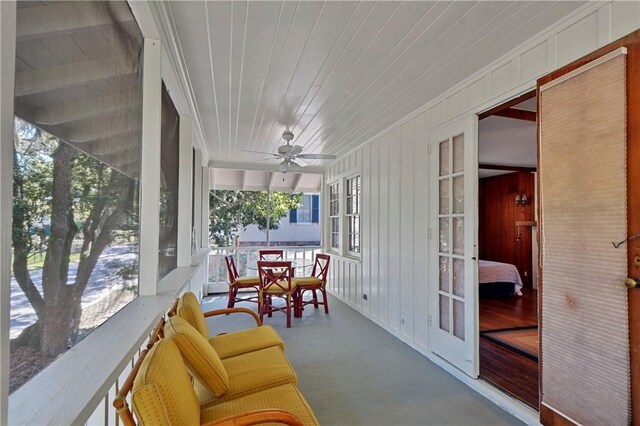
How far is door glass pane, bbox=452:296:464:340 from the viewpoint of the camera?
2768 millimetres

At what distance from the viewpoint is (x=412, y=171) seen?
351cm

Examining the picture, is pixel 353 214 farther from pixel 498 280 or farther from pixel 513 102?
pixel 513 102

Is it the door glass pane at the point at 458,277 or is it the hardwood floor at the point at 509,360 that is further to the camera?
the door glass pane at the point at 458,277

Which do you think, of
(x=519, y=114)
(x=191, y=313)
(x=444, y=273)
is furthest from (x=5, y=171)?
(x=519, y=114)

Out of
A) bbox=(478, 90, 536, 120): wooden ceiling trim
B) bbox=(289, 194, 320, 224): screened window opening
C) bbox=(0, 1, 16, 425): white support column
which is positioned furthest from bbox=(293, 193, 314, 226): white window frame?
bbox=(0, 1, 16, 425): white support column

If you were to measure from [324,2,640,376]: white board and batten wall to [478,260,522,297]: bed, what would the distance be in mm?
2347

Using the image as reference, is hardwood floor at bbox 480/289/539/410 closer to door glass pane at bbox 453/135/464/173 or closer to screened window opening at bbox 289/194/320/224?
door glass pane at bbox 453/135/464/173

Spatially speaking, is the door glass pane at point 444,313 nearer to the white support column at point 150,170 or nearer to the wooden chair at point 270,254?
the white support column at point 150,170

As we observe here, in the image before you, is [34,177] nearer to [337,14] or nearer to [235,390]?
[235,390]

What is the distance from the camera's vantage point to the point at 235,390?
1714mm

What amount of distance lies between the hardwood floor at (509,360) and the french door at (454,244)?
29 cm

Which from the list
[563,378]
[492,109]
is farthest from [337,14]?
[563,378]

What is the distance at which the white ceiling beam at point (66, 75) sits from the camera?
2.91 feet

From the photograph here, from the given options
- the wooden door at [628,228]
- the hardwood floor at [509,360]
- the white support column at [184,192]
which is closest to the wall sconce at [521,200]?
the hardwood floor at [509,360]
